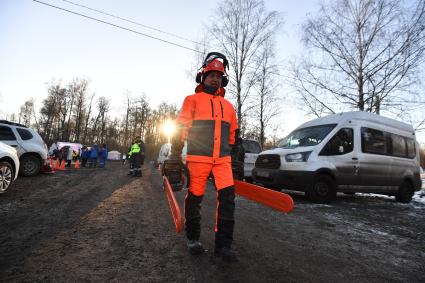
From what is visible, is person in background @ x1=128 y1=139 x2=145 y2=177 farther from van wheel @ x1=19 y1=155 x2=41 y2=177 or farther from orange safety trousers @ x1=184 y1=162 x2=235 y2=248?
orange safety trousers @ x1=184 y1=162 x2=235 y2=248

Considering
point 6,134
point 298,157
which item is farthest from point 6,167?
point 298,157

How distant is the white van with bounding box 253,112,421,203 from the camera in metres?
7.64

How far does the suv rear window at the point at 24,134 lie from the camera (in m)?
10.3

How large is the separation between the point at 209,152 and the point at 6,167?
5655mm

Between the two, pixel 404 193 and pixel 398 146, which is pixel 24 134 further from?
pixel 404 193

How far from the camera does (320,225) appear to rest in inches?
197

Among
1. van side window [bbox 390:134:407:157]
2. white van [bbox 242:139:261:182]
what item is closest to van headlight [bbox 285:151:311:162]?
white van [bbox 242:139:261:182]

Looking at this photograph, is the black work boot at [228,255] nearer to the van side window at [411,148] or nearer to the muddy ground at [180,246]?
the muddy ground at [180,246]

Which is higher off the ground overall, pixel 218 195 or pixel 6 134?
pixel 6 134

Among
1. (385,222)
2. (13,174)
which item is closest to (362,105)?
(385,222)

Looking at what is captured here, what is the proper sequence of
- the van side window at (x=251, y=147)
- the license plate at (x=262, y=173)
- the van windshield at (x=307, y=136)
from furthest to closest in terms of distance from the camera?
the van side window at (x=251, y=147) < the license plate at (x=262, y=173) < the van windshield at (x=307, y=136)

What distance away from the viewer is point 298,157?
7.74 meters

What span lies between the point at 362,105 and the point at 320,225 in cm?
1166

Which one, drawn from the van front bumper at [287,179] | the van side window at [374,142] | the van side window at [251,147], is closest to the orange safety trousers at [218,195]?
the van front bumper at [287,179]
